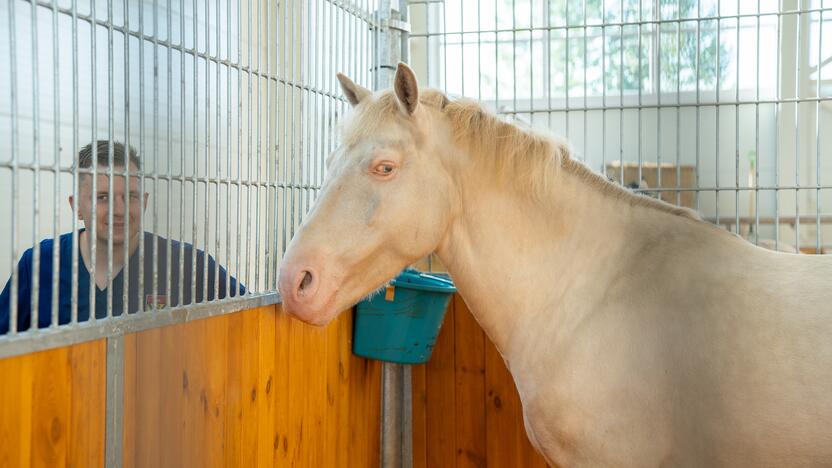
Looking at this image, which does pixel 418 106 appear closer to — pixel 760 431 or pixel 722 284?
pixel 722 284

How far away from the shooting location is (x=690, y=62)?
8102 millimetres

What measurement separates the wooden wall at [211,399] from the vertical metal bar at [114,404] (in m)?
0.02

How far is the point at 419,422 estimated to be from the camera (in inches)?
133

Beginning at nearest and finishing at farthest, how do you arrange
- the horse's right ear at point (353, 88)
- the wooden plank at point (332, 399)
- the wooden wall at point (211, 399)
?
the wooden wall at point (211, 399) → the horse's right ear at point (353, 88) → the wooden plank at point (332, 399)

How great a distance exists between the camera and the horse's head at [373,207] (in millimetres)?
1916

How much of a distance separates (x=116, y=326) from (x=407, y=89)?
103 cm

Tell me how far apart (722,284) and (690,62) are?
7.11 meters

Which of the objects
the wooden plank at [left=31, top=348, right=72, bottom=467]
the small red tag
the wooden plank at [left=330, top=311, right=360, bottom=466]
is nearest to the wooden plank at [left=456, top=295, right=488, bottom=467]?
the wooden plank at [left=330, top=311, right=360, bottom=466]

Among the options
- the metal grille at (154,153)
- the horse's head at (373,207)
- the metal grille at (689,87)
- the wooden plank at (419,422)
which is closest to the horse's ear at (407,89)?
the horse's head at (373,207)

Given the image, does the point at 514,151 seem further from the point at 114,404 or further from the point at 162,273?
the point at 114,404

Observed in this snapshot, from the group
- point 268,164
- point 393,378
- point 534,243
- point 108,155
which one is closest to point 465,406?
point 393,378

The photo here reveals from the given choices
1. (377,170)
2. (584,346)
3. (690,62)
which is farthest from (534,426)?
(690,62)

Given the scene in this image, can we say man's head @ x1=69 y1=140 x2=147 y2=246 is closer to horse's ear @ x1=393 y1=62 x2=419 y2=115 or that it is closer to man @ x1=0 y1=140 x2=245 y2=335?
man @ x1=0 y1=140 x2=245 y2=335

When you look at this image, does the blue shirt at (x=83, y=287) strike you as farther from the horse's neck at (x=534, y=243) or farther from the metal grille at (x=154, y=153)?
the horse's neck at (x=534, y=243)
